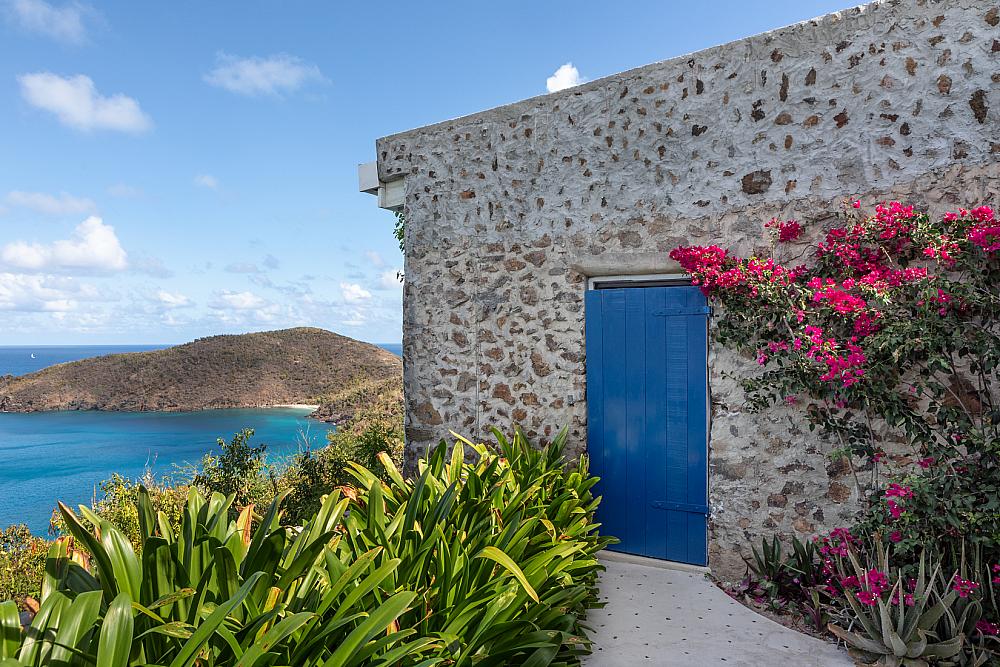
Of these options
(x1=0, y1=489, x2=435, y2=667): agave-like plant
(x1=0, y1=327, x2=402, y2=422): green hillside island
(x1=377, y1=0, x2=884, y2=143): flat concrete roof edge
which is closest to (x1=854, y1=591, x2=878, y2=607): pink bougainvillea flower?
(x1=0, y1=489, x2=435, y2=667): agave-like plant

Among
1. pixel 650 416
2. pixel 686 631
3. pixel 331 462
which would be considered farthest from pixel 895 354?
pixel 331 462

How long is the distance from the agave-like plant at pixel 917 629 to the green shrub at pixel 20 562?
564 cm

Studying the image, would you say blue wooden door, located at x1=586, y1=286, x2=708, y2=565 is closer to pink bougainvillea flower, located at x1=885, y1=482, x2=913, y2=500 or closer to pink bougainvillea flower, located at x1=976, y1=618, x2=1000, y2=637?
pink bougainvillea flower, located at x1=885, y1=482, x2=913, y2=500

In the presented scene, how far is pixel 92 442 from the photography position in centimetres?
1577

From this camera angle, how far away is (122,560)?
1542 millimetres

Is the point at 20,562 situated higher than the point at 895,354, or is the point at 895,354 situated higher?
the point at 895,354

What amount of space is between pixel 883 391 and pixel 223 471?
259 inches

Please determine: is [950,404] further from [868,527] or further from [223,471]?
[223,471]

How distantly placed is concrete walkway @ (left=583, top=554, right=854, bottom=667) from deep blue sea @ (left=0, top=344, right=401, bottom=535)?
942 centimetres

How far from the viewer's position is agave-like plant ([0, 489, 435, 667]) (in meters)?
1.23

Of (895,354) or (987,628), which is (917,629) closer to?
(987,628)

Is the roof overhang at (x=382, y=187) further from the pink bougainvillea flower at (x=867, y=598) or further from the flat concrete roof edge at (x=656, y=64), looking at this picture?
the pink bougainvillea flower at (x=867, y=598)

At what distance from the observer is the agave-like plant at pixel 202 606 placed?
1.23 meters

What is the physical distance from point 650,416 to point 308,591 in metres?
2.72
